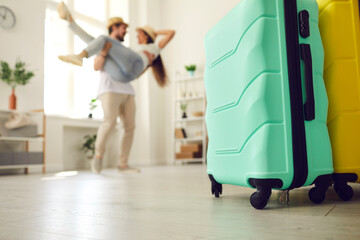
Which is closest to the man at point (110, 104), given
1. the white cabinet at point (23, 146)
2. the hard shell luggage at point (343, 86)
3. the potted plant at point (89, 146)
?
the white cabinet at point (23, 146)

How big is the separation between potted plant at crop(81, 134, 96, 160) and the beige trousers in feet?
5.31

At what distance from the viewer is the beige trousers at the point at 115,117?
2.84 m

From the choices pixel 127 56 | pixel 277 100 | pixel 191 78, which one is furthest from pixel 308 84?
pixel 191 78

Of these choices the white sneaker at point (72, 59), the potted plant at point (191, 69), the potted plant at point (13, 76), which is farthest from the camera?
the potted plant at point (191, 69)

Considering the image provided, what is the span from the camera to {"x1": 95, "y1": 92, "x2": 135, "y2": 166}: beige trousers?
2844 millimetres

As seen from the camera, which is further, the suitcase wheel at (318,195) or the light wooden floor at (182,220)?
the suitcase wheel at (318,195)

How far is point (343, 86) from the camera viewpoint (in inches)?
37.9

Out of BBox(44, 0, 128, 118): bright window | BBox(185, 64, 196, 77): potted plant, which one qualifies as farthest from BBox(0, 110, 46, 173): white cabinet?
BBox(185, 64, 196, 77): potted plant

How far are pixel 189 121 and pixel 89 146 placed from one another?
2064mm

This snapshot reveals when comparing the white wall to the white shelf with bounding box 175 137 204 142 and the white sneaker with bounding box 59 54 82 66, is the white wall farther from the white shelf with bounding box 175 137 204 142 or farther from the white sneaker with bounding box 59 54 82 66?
the white shelf with bounding box 175 137 204 142

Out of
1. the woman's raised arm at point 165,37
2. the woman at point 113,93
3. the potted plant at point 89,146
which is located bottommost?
the potted plant at point 89,146

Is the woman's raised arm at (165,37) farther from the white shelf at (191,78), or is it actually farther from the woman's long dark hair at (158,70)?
the white shelf at (191,78)

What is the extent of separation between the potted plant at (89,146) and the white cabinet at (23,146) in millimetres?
687

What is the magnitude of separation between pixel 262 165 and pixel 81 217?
0.48 meters
